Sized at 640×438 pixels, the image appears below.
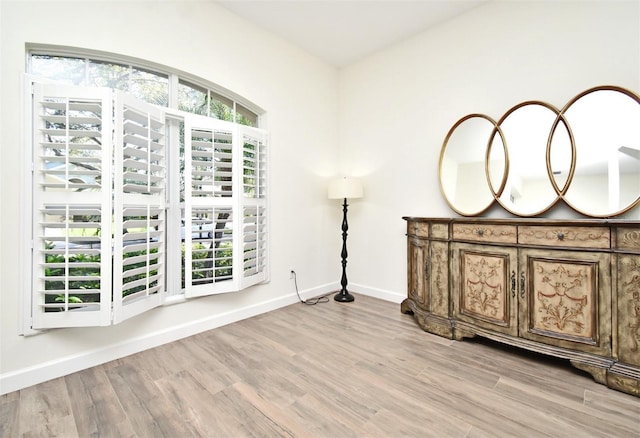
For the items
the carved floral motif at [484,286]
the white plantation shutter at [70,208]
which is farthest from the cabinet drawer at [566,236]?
the white plantation shutter at [70,208]

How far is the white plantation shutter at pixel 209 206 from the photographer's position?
250 centimetres

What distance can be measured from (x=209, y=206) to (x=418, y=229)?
196 centimetres

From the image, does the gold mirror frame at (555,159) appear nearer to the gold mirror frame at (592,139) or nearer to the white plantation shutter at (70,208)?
the gold mirror frame at (592,139)

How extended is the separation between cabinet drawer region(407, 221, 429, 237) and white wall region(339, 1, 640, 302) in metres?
0.37

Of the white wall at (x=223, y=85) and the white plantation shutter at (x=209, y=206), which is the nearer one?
the white wall at (x=223, y=85)

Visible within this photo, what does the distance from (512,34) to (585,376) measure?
9.09ft

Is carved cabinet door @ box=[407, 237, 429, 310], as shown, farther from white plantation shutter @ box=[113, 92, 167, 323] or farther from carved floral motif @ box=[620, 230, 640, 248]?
white plantation shutter @ box=[113, 92, 167, 323]

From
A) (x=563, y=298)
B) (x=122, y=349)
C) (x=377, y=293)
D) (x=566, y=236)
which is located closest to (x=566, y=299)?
(x=563, y=298)

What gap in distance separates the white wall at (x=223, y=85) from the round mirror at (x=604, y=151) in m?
2.52

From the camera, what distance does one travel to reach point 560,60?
235 cm

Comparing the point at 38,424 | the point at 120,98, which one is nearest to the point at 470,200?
the point at 120,98

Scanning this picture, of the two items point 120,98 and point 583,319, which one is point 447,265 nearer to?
point 583,319

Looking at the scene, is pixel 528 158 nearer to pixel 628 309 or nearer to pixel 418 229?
pixel 418 229

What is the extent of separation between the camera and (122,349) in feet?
7.14
